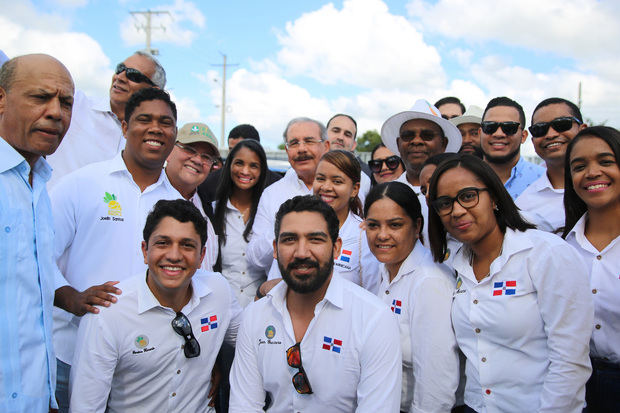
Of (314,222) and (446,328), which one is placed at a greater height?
(314,222)

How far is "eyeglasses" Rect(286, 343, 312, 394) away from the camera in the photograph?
2818 millimetres

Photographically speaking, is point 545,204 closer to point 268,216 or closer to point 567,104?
point 567,104

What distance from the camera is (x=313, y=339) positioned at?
9.57ft

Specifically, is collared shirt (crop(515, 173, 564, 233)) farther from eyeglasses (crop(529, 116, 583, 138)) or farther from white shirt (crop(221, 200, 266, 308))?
white shirt (crop(221, 200, 266, 308))

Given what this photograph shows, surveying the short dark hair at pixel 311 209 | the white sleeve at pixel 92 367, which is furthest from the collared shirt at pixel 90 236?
the short dark hair at pixel 311 209

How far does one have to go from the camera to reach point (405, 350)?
118 inches

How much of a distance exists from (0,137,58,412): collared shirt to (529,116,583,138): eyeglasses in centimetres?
410

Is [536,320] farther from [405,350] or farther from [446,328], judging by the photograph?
[405,350]

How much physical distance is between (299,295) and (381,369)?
741 mm

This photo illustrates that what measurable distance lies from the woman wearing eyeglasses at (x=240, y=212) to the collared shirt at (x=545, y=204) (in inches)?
103

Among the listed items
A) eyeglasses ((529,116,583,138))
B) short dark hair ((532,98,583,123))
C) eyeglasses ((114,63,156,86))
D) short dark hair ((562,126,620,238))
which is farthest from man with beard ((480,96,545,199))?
eyeglasses ((114,63,156,86))

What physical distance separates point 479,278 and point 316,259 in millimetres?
1074

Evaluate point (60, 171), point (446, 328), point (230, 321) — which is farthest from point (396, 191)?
point (60, 171)

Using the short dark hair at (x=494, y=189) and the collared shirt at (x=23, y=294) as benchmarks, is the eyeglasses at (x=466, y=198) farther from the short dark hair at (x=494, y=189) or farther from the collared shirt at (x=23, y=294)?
the collared shirt at (x=23, y=294)
